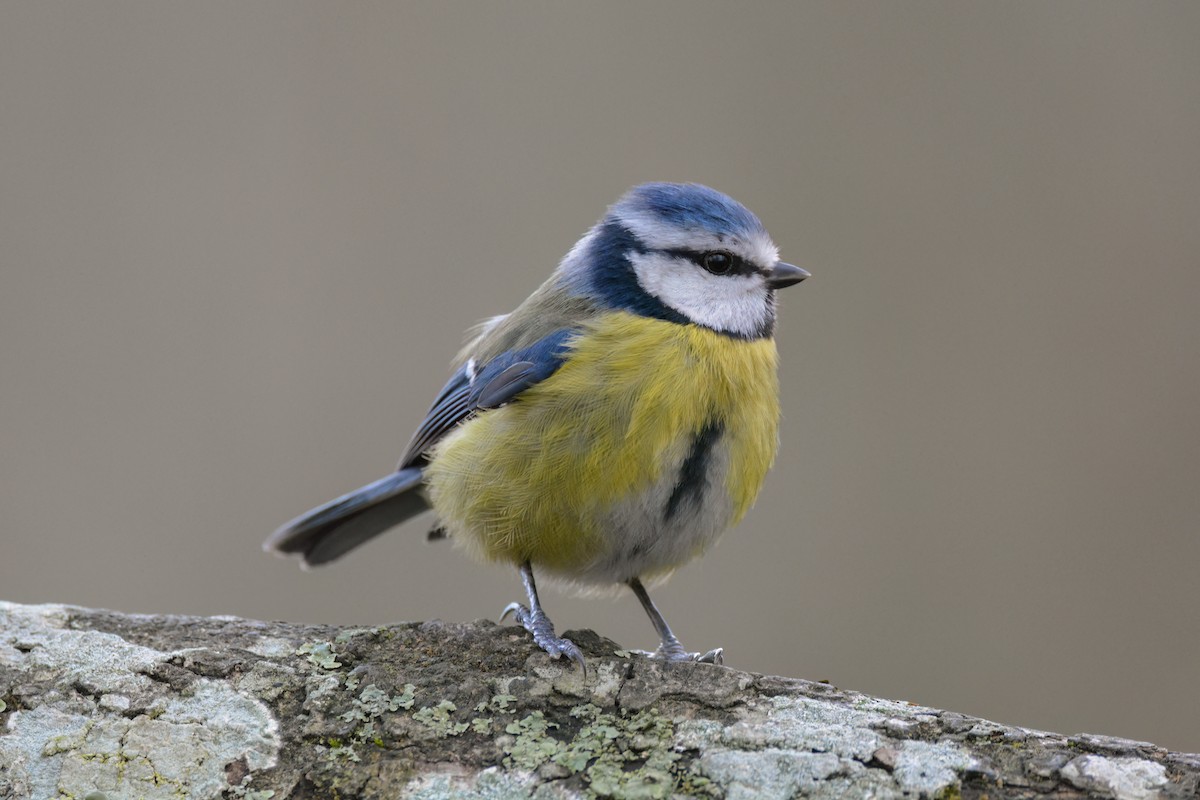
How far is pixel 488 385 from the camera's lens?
286 centimetres

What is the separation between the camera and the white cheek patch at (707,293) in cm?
286

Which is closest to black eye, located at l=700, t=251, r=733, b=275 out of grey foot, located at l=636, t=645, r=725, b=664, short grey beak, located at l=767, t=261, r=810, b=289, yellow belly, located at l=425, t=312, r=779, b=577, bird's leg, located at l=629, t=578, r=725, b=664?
short grey beak, located at l=767, t=261, r=810, b=289

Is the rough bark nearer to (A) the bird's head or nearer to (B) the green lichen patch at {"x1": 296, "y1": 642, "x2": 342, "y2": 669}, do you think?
(B) the green lichen patch at {"x1": 296, "y1": 642, "x2": 342, "y2": 669}

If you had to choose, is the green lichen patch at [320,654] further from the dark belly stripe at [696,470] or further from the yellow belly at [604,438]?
the dark belly stripe at [696,470]

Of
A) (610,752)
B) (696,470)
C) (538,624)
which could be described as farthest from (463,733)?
(696,470)

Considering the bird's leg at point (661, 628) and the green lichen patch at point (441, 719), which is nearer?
the green lichen patch at point (441, 719)

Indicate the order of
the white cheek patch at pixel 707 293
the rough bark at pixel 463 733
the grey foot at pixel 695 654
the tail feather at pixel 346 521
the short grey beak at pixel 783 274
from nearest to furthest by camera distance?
1. the rough bark at pixel 463 733
2. the grey foot at pixel 695 654
3. the white cheek patch at pixel 707 293
4. the short grey beak at pixel 783 274
5. the tail feather at pixel 346 521

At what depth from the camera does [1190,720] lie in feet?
13.8

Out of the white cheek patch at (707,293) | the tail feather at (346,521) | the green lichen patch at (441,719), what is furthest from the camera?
the tail feather at (346,521)

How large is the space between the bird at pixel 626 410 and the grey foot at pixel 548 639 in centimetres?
1

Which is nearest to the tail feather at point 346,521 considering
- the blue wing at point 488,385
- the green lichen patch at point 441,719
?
the blue wing at point 488,385

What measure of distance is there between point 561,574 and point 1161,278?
3181mm

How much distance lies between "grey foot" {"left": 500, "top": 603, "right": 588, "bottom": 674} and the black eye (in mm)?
973

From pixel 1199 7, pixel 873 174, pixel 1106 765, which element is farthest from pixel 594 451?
pixel 1199 7
